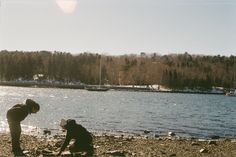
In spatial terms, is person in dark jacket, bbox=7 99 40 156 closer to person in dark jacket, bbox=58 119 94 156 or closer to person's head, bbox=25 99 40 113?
person's head, bbox=25 99 40 113

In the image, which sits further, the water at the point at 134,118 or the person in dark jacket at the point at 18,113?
the water at the point at 134,118

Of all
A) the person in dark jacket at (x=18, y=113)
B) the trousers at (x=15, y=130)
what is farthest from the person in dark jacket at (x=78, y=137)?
the trousers at (x=15, y=130)

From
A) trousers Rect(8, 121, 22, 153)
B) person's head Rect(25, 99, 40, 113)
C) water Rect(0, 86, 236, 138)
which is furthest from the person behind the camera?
water Rect(0, 86, 236, 138)

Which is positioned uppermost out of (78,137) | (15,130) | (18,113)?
(18,113)

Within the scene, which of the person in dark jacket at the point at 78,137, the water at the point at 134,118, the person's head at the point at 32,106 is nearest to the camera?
the person in dark jacket at the point at 78,137

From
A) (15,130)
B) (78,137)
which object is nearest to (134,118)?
(15,130)

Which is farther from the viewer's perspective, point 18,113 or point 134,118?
point 134,118

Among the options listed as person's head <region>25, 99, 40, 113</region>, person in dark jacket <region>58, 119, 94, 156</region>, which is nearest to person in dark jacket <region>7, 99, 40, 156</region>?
person's head <region>25, 99, 40, 113</region>

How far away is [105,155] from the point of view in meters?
17.3

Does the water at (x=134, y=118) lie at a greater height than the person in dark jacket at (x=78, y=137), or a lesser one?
lesser

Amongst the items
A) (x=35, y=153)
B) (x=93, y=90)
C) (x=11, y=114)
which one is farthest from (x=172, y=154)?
(x=93, y=90)

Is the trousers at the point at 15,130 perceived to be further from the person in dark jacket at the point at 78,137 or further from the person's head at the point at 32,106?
the person in dark jacket at the point at 78,137

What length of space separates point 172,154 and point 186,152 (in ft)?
5.72

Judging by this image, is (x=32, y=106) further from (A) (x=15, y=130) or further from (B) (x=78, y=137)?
(B) (x=78, y=137)
